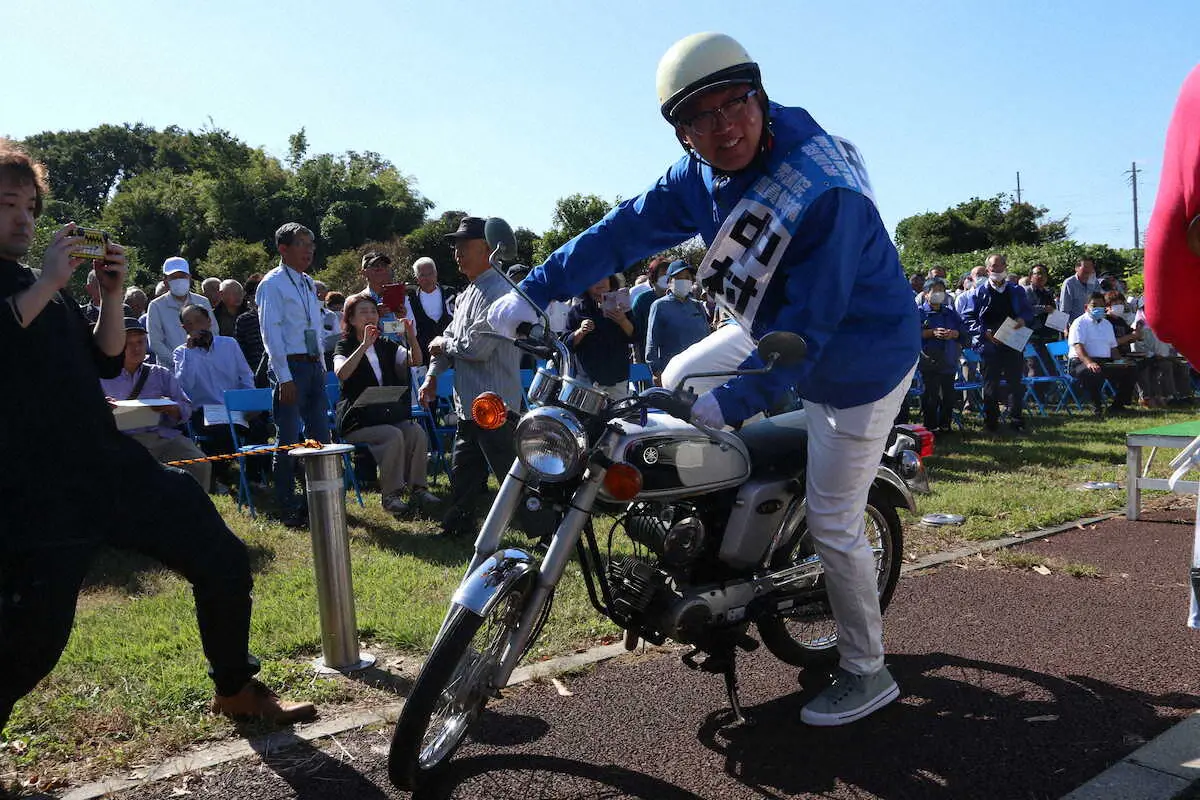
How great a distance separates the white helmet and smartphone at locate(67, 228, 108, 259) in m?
1.86

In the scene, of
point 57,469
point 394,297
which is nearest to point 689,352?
point 57,469

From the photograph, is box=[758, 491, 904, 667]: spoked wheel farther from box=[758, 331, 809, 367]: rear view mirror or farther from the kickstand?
box=[758, 331, 809, 367]: rear view mirror

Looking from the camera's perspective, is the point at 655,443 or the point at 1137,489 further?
the point at 1137,489

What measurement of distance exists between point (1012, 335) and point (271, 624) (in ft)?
33.7

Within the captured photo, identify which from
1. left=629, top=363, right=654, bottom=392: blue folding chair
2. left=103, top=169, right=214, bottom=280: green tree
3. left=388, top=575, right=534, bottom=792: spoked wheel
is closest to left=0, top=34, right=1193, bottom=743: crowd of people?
left=388, top=575, right=534, bottom=792: spoked wheel

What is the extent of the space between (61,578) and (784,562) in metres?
2.51

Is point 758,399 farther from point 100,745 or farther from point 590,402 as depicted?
point 100,745

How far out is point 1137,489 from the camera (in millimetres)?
6992

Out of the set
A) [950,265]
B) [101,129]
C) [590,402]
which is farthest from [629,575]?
[101,129]

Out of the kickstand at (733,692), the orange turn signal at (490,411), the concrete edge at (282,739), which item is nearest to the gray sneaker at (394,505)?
the concrete edge at (282,739)

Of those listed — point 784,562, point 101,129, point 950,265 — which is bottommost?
point 784,562

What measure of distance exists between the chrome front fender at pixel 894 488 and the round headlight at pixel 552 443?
5.63ft

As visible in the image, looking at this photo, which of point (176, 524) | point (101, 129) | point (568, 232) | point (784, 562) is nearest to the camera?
point (176, 524)

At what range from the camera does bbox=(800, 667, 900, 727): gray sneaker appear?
11.6 feet
